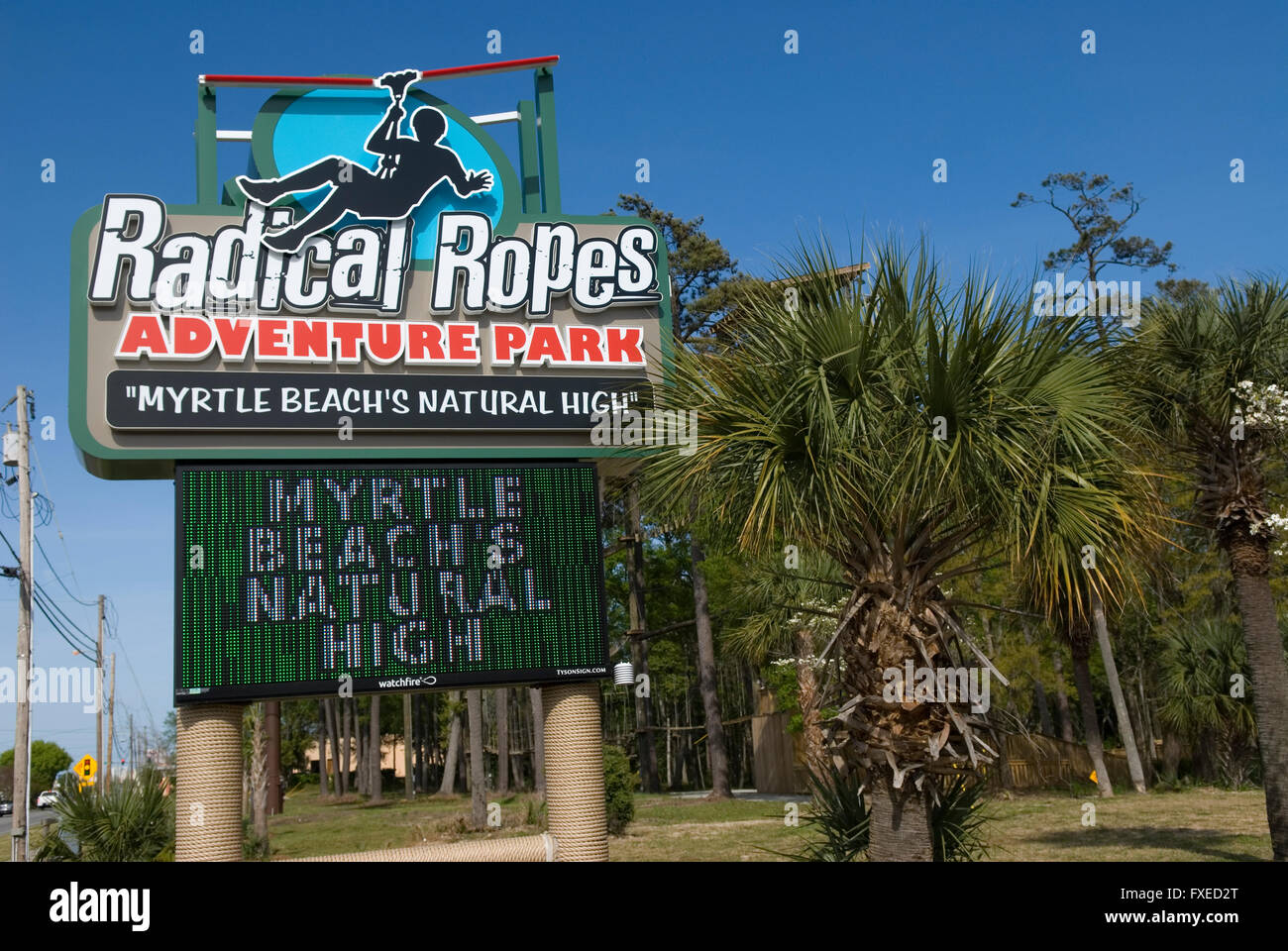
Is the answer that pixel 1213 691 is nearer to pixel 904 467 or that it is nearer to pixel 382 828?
pixel 904 467

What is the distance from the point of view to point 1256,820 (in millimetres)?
19094

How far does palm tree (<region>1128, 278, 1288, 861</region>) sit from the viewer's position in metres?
13.9

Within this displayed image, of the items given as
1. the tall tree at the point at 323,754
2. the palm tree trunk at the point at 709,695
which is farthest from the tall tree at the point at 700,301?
the tall tree at the point at 323,754

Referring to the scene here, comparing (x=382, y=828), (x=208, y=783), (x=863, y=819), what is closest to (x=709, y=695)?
(x=382, y=828)

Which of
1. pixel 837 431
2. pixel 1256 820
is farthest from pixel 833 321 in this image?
pixel 1256 820

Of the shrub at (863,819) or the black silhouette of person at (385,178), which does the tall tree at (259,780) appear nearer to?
the black silhouette of person at (385,178)

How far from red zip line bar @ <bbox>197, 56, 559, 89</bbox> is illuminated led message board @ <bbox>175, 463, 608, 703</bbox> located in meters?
4.84

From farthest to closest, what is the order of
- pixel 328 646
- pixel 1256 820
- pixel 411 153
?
1. pixel 1256 820
2. pixel 411 153
3. pixel 328 646

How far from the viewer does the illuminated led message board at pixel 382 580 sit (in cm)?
1117

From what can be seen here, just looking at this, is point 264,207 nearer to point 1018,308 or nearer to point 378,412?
point 378,412

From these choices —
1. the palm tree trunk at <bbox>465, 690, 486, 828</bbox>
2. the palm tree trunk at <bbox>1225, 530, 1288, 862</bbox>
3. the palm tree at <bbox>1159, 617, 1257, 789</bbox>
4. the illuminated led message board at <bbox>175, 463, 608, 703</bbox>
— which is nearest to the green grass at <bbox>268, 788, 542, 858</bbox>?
the palm tree trunk at <bbox>465, 690, 486, 828</bbox>

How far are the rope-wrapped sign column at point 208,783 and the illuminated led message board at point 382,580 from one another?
1.29 ft
